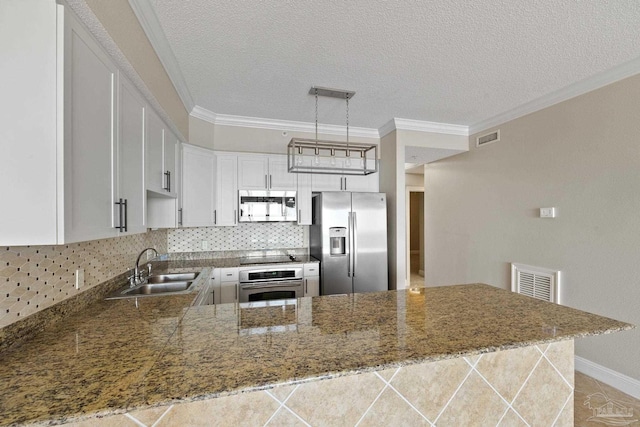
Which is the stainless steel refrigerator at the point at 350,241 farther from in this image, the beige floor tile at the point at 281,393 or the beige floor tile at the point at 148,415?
the beige floor tile at the point at 148,415

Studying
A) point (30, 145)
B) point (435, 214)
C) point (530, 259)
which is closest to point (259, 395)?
point (30, 145)

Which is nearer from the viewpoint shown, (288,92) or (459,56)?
(459,56)

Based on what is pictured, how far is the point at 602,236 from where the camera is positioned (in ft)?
8.27

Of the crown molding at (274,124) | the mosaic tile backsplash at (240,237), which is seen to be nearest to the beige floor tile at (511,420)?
the mosaic tile backsplash at (240,237)

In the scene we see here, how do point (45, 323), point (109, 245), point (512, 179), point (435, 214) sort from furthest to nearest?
point (435, 214)
point (512, 179)
point (109, 245)
point (45, 323)

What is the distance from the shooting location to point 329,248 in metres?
3.54

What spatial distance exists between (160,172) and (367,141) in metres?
2.88

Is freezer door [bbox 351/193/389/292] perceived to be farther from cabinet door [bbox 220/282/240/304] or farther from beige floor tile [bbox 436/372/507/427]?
beige floor tile [bbox 436/372/507/427]

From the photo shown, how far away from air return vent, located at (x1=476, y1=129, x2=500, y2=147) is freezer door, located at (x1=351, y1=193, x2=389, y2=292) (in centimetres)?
149

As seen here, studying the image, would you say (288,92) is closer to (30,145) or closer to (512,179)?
(30,145)

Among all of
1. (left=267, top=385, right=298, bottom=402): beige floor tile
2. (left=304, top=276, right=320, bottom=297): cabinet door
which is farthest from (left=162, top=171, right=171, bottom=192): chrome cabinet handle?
(left=267, top=385, right=298, bottom=402): beige floor tile

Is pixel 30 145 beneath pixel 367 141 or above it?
beneath

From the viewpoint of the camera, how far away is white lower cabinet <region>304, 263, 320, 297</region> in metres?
3.46

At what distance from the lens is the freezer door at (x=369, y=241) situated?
362 cm
